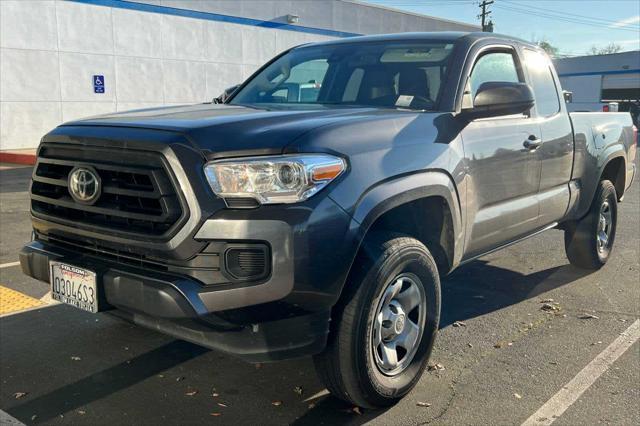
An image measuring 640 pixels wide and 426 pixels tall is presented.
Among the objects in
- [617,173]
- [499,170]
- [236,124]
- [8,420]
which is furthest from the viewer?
[617,173]

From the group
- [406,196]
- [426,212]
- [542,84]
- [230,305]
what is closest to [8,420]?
[230,305]

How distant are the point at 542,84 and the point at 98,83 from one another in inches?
642

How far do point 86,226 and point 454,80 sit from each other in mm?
2288

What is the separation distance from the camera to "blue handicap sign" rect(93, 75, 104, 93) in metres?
18.5

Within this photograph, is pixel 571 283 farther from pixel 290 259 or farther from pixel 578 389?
pixel 290 259

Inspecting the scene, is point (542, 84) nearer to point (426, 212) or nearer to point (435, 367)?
point (426, 212)

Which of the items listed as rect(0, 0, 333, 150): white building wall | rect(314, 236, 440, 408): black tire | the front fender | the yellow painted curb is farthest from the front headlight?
rect(0, 0, 333, 150): white building wall

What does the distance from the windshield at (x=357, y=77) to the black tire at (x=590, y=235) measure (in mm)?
2478

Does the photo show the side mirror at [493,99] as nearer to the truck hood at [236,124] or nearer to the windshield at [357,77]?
the windshield at [357,77]

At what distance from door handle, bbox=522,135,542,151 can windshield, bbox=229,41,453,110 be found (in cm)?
83

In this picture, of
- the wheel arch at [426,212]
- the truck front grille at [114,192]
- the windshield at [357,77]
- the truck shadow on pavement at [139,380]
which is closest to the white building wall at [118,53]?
the truck shadow on pavement at [139,380]

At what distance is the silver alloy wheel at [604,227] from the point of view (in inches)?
227

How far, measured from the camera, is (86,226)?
2963mm

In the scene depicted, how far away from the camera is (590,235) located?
18.4 ft
